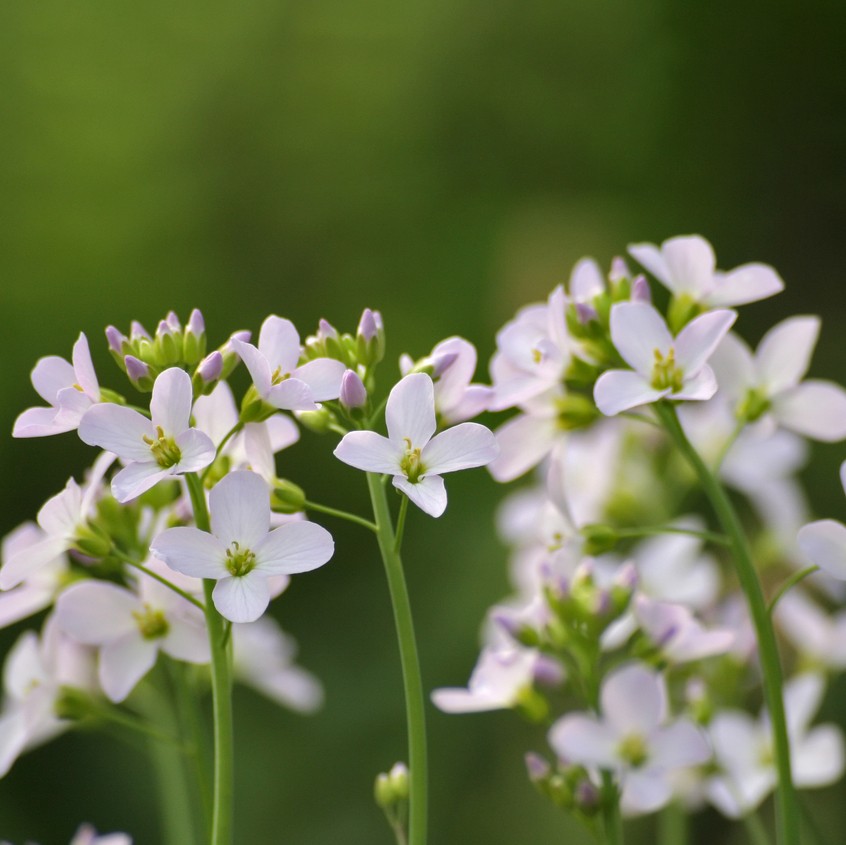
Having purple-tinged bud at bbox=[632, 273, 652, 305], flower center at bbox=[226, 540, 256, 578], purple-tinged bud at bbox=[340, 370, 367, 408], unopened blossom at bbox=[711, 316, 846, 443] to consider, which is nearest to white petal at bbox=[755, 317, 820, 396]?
unopened blossom at bbox=[711, 316, 846, 443]

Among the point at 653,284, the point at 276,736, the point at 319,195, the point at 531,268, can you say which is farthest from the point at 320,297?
the point at 276,736

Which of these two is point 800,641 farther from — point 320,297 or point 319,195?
point 319,195

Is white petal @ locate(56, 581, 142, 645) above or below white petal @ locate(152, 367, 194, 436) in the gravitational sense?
below

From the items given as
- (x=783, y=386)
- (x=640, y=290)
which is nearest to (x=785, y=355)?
(x=783, y=386)

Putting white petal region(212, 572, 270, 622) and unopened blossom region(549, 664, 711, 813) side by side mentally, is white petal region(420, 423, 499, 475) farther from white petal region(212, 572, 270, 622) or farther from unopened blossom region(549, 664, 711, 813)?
unopened blossom region(549, 664, 711, 813)

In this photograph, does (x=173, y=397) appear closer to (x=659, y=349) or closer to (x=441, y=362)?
(x=441, y=362)

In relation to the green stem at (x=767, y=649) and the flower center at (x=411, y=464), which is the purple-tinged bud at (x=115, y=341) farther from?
the green stem at (x=767, y=649)
